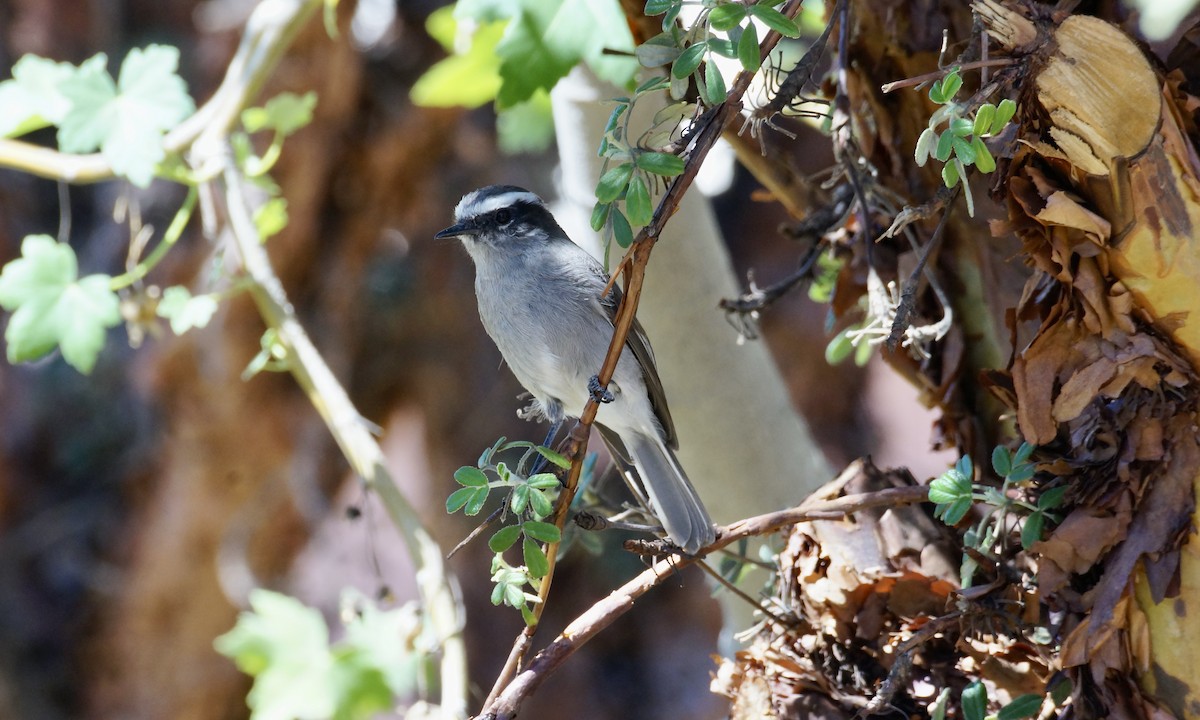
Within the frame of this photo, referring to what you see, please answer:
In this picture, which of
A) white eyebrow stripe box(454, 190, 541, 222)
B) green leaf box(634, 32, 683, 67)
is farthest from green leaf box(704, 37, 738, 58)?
white eyebrow stripe box(454, 190, 541, 222)

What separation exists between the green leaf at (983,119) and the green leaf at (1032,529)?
573 millimetres

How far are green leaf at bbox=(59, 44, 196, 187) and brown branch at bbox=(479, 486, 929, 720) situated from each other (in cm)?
141

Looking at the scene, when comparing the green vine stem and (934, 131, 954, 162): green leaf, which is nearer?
(934, 131, 954, 162): green leaf

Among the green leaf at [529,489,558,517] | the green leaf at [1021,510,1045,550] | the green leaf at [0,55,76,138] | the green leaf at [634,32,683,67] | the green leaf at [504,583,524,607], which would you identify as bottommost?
the green leaf at [1021,510,1045,550]

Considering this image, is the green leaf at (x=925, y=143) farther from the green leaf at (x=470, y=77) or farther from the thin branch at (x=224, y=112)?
the thin branch at (x=224, y=112)

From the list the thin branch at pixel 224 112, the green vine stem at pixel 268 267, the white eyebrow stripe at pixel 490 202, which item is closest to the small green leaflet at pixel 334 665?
the green vine stem at pixel 268 267

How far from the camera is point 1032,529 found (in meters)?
1.47

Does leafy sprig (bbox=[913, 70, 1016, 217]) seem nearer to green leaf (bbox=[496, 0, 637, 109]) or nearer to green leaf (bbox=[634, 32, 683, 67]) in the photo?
green leaf (bbox=[634, 32, 683, 67])

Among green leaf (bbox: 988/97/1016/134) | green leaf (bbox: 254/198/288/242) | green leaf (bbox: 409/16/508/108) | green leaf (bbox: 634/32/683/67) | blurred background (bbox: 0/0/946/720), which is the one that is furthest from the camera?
blurred background (bbox: 0/0/946/720)

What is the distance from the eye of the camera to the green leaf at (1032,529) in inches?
57.9

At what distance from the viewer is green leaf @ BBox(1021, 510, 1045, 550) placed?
57.9 inches

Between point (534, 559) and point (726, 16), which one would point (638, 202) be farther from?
point (534, 559)

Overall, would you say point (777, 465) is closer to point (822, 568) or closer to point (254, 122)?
point (822, 568)

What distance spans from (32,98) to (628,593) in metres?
1.78
